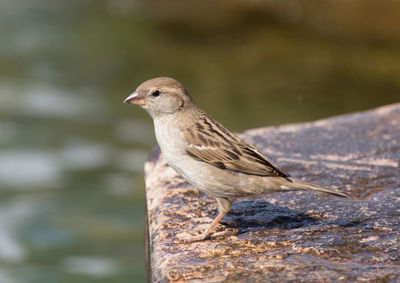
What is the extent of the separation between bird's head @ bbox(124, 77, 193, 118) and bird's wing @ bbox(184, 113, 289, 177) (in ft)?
0.60

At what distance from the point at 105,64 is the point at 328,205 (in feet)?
25.3

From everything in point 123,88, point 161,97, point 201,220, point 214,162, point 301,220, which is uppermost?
point 123,88

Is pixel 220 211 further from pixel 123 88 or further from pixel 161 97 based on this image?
pixel 123 88

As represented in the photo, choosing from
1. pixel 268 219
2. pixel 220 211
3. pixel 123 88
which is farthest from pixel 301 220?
pixel 123 88

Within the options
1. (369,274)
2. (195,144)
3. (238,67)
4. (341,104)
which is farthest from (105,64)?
(369,274)

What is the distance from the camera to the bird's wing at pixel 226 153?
4012mm

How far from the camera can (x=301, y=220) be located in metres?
4.06

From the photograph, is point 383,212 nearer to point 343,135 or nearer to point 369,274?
point 369,274

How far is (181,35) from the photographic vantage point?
36.9 feet

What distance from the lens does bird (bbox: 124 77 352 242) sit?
398 cm

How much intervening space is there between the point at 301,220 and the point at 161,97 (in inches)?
43.4

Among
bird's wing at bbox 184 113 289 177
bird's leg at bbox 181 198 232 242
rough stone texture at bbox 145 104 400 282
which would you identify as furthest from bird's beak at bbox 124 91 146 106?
bird's leg at bbox 181 198 232 242

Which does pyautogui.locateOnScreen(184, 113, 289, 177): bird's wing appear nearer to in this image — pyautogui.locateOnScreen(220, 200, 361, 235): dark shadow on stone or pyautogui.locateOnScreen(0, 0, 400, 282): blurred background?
pyautogui.locateOnScreen(220, 200, 361, 235): dark shadow on stone

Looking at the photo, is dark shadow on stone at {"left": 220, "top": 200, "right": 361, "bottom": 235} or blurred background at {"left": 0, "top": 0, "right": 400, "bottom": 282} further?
blurred background at {"left": 0, "top": 0, "right": 400, "bottom": 282}
